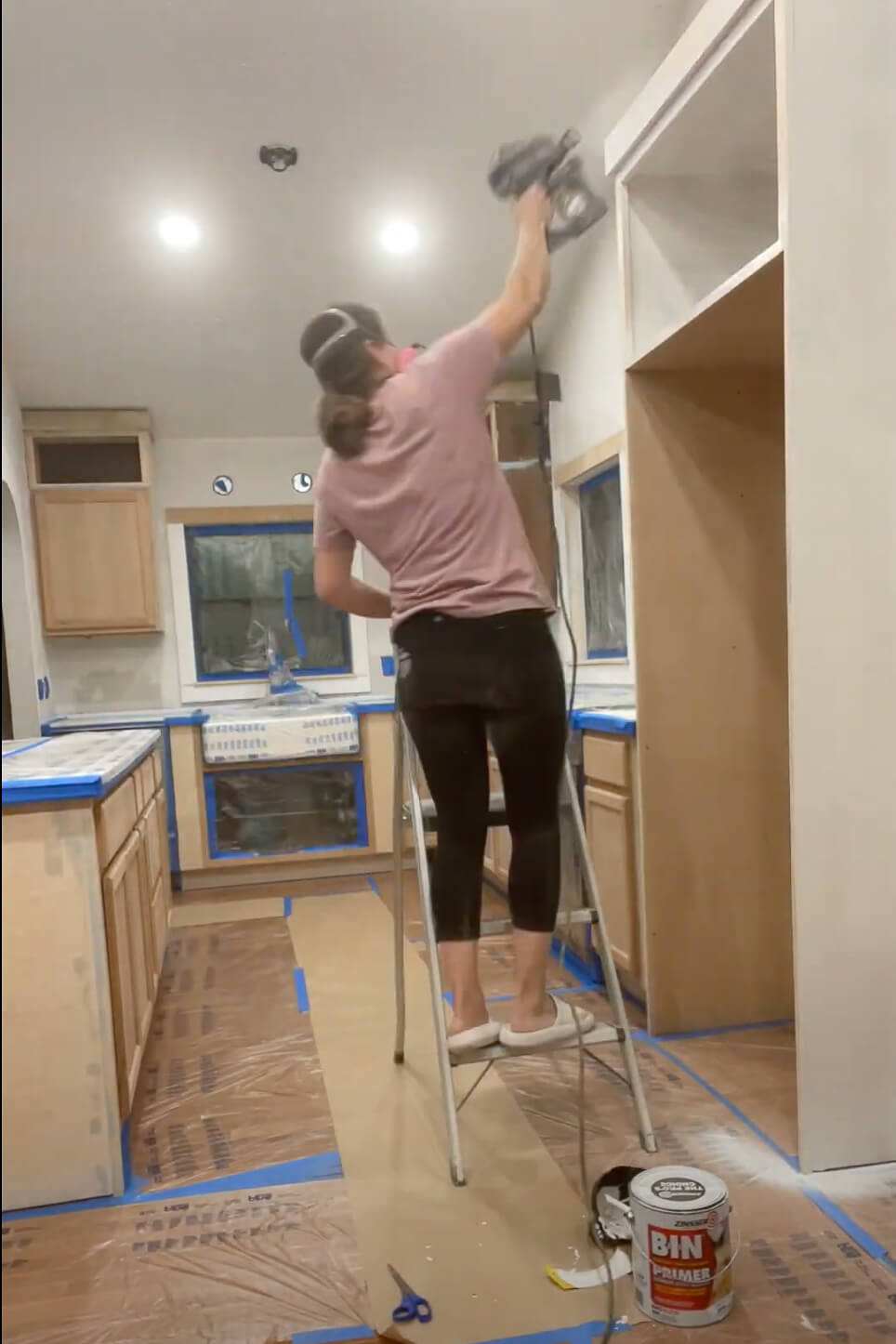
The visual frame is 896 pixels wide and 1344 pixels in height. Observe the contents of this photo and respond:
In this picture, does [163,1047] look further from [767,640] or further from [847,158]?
[847,158]

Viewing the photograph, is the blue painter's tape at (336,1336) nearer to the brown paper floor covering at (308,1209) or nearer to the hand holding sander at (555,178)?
the brown paper floor covering at (308,1209)

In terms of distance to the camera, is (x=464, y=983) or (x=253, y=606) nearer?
(x=253, y=606)

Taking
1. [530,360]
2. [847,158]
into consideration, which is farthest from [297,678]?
[847,158]

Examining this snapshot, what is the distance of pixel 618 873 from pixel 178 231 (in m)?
1.41

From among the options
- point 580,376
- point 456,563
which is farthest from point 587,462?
point 456,563

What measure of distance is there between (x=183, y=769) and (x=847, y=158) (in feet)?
3.93

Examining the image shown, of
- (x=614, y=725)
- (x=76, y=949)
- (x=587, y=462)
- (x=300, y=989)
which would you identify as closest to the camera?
(x=76, y=949)

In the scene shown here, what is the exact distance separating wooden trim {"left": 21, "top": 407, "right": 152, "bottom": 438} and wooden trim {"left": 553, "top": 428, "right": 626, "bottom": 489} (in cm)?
39

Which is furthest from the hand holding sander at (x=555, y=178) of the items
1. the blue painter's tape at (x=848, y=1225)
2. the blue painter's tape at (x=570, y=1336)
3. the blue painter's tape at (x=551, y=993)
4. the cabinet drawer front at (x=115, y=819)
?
the blue painter's tape at (x=848, y=1225)

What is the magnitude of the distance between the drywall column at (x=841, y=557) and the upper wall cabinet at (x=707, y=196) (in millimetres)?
73

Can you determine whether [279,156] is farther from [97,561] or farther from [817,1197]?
[817,1197]

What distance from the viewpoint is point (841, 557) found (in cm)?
127

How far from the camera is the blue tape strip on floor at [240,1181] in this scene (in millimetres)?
1311

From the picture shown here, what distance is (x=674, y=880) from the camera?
1.73m
